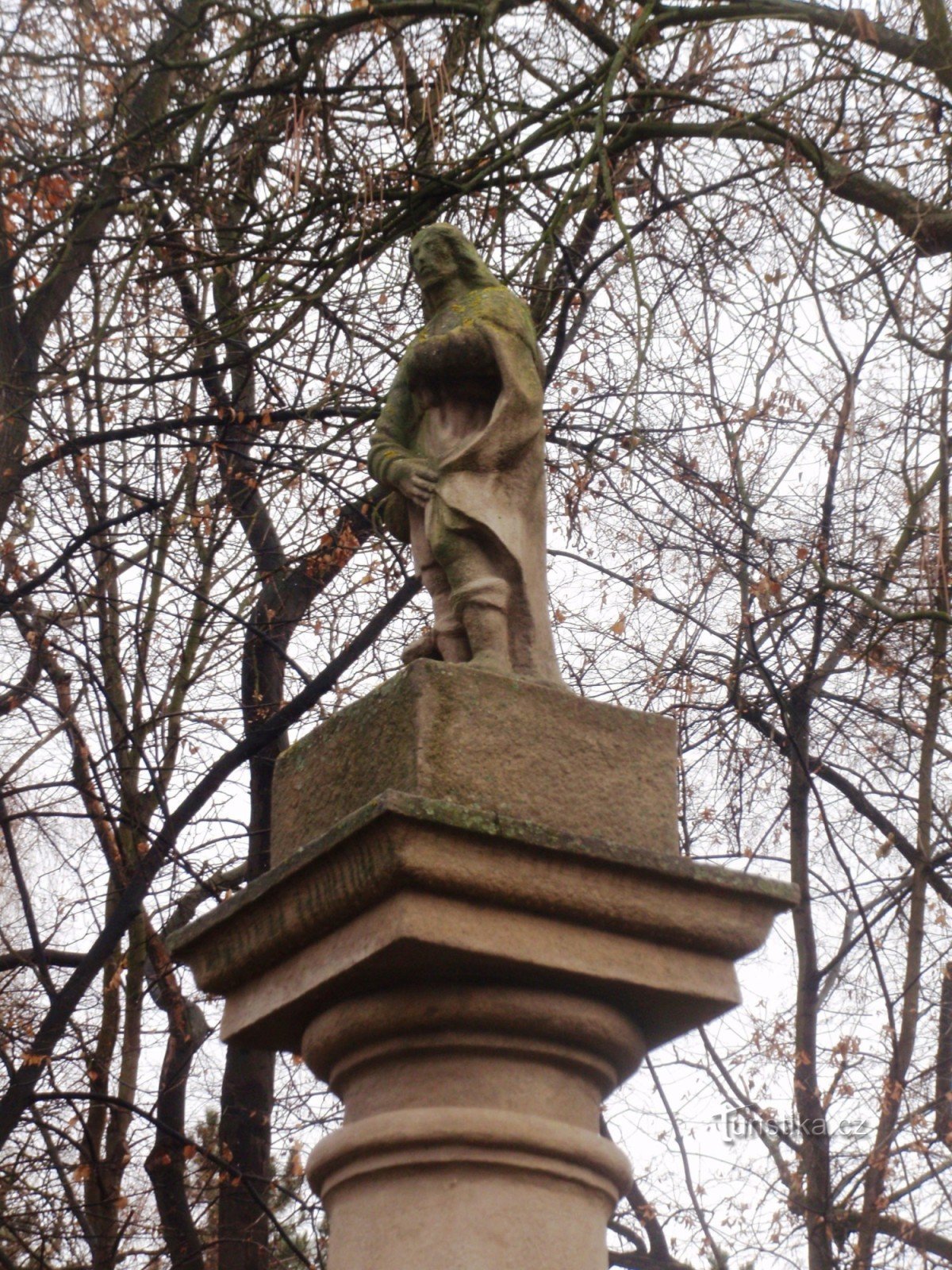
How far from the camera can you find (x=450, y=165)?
7.80 m

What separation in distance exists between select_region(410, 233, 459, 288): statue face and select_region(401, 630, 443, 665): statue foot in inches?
38.9

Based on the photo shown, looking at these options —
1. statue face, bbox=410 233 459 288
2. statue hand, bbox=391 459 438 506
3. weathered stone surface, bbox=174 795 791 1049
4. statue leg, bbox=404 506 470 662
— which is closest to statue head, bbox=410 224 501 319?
statue face, bbox=410 233 459 288

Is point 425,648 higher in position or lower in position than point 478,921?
Result: higher

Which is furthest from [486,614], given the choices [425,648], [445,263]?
[445,263]

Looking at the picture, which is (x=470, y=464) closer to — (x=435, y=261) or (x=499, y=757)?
(x=435, y=261)

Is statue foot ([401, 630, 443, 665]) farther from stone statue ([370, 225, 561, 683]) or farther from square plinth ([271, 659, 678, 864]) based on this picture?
square plinth ([271, 659, 678, 864])

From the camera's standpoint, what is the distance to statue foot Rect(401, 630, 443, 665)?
411 centimetres

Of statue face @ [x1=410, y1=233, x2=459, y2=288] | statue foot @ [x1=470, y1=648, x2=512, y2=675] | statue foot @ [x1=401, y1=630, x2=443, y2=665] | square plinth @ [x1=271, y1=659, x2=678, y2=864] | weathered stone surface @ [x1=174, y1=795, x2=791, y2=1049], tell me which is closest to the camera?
weathered stone surface @ [x1=174, y1=795, x2=791, y2=1049]

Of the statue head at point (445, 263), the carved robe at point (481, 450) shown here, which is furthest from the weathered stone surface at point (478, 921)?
the statue head at point (445, 263)

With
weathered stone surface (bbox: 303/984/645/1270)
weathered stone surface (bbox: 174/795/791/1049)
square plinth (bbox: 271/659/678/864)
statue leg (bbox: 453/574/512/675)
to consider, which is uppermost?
statue leg (bbox: 453/574/512/675)

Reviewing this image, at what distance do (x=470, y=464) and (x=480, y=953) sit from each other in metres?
1.32

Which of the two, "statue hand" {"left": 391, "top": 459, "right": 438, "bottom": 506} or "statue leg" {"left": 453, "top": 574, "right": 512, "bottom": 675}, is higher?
"statue hand" {"left": 391, "top": 459, "right": 438, "bottom": 506}

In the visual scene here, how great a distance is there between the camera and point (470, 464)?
4.13 meters

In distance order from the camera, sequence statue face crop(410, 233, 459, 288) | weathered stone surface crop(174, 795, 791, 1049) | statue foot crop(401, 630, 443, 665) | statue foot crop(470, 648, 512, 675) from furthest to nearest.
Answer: statue face crop(410, 233, 459, 288) → statue foot crop(401, 630, 443, 665) → statue foot crop(470, 648, 512, 675) → weathered stone surface crop(174, 795, 791, 1049)
